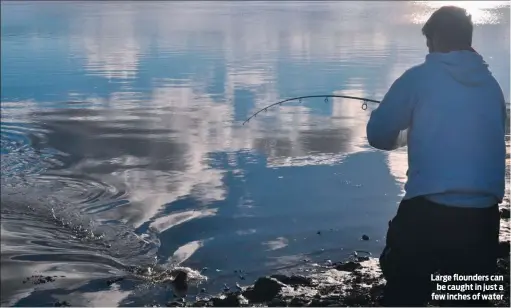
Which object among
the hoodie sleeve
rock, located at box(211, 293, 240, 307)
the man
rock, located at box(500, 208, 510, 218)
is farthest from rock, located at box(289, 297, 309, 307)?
rock, located at box(500, 208, 510, 218)

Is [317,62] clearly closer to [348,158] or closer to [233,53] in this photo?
[233,53]

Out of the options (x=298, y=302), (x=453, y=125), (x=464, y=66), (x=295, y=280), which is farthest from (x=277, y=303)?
(x=464, y=66)

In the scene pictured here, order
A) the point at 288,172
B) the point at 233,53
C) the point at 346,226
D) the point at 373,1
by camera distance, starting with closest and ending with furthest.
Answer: the point at 346,226 < the point at 288,172 < the point at 233,53 < the point at 373,1

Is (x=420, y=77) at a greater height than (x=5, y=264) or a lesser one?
greater

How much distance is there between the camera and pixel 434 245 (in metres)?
3.79

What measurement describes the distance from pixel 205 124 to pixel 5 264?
712cm

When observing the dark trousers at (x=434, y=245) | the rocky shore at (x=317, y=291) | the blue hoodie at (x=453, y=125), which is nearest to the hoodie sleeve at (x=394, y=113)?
the blue hoodie at (x=453, y=125)

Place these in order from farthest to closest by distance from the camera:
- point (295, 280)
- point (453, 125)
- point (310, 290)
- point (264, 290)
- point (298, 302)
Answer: point (295, 280), point (310, 290), point (264, 290), point (298, 302), point (453, 125)

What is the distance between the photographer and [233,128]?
13977mm

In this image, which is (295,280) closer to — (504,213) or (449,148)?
(504,213)

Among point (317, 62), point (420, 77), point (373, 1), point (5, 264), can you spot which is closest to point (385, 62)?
point (317, 62)

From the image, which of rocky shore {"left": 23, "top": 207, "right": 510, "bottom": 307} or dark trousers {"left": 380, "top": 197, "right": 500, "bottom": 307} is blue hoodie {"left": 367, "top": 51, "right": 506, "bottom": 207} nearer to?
dark trousers {"left": 380, "top": 197, "right": 500, "bottom": 307}

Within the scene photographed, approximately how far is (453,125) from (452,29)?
1.71 ft

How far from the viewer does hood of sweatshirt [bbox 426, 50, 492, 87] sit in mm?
3680
